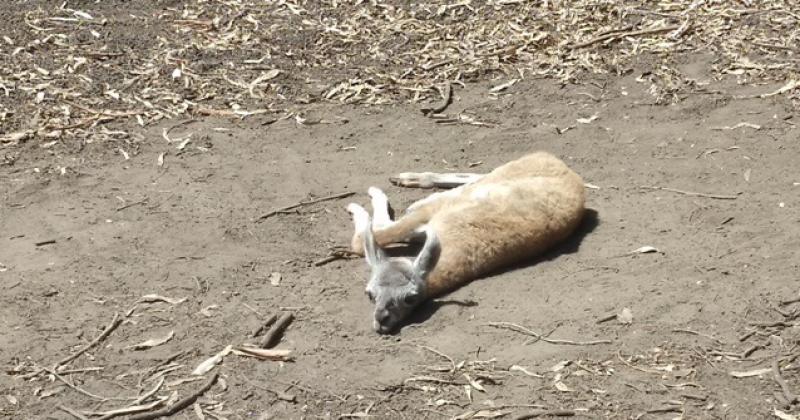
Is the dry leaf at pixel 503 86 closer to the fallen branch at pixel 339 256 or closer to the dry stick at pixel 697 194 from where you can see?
the dry stick at pixel 697 194

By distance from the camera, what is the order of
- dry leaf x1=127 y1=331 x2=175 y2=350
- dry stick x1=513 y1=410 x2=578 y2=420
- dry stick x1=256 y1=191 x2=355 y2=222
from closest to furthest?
dry stick x1=513 y1=410 x2=578 y2=420
dry leaf x1=127 y1=331 x2=175 y2=350
dry stick x1=256 y1=191 x2=355 y2=222

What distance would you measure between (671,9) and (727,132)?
2.37m

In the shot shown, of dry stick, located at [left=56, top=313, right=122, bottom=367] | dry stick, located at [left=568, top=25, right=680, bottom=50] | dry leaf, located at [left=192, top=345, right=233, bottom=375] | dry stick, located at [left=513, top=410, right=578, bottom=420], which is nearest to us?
dry stick, located at [left=513, top=410, right=578, bottom=420]

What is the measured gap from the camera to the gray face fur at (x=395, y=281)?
6633 millimetres

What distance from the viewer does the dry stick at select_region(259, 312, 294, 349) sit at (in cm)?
646

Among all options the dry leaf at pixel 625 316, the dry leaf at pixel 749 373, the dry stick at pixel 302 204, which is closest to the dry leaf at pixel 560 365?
the dry leaf at pixel 625 316

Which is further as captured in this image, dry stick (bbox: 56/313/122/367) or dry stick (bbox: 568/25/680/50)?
dry stick (bbox: 568/25/680/50)

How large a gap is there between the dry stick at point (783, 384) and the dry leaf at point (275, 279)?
119 inches

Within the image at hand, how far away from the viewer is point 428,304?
695 cm

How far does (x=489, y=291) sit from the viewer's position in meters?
6.93

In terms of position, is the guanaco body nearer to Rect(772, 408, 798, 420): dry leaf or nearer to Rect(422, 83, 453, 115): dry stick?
Rect(422, 83, 453, 115): dry stick

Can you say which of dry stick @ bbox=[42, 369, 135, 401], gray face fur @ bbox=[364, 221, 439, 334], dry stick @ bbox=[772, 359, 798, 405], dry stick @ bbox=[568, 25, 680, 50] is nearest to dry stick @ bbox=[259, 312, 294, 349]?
gray face fur @ bbox=[364, 221, 439, 334]

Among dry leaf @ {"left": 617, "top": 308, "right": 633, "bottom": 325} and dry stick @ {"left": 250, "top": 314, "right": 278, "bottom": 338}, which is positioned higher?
dry leaf @ {"left": 617, "top": 308, "right": 633, "bottom": 325}

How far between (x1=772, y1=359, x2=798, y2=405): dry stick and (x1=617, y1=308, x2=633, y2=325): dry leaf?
33.6 inches
